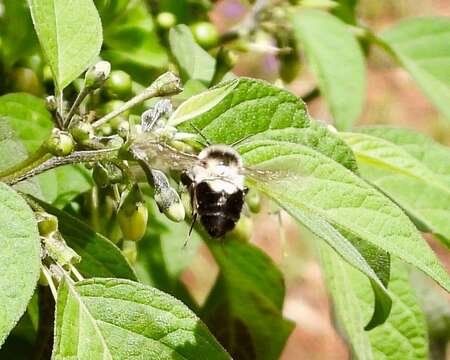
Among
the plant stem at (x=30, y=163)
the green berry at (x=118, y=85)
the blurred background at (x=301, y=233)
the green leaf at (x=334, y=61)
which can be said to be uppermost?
the plant stem at (x=30, y=163)

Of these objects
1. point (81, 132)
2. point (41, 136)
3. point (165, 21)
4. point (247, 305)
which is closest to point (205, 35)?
point (165, 21)

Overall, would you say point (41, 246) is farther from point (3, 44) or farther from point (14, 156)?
point (3, 44)

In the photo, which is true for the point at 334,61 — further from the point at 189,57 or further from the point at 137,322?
the point at 137,322

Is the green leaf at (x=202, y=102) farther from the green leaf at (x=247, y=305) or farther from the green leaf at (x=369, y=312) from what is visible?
the green leaf at (x=247, y=305)

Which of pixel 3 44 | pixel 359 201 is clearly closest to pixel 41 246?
pixel 359 201

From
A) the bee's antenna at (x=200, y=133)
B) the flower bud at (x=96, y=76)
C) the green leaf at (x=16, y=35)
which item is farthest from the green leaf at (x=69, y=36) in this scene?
the green leaf at (x=16, y=35)

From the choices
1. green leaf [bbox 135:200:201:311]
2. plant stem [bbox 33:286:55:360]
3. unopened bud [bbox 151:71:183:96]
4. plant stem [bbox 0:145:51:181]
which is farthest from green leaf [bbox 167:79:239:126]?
green leaf [bbox 135:200:201:311]

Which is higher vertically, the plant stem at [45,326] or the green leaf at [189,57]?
the green leaf at [189,57]
